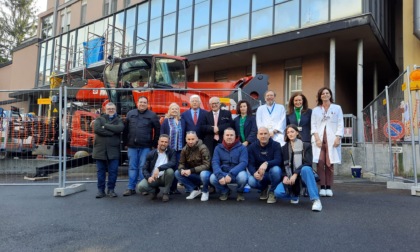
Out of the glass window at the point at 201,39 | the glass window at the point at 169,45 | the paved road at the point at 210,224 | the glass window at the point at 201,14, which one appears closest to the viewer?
the paved road at the point at 210,224

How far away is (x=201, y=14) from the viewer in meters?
16.6

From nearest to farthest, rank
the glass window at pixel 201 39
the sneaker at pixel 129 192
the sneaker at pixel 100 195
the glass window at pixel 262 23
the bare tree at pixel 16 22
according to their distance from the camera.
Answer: the sneaker at pixel 100 195, the sneaker at pixel 129 192, the glass window at pixel 262 23, the glass window at pixel 201 39, the bare tree at pixel 16 22

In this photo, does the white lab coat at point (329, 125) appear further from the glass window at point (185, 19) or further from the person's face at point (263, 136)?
the glass window at point (185, 19)

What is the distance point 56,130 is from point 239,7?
382 inches

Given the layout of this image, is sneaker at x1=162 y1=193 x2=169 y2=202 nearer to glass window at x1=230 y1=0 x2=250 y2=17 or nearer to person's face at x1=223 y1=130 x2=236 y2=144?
person's face at x1=223 y1=130 x2=236 y2=144

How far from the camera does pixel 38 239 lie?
3924 mm

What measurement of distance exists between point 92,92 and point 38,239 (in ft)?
20.2

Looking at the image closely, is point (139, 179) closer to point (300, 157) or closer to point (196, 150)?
point (196, 150)

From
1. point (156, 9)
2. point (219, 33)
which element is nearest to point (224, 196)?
point (219, 33)

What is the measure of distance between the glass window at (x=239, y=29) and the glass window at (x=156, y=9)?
5.16 metres

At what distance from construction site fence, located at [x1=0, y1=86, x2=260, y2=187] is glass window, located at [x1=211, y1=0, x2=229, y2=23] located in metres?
7.85

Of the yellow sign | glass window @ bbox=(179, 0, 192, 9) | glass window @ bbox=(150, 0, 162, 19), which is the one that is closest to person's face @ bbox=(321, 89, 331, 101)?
the yellow sign

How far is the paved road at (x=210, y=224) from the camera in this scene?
357 centimetres

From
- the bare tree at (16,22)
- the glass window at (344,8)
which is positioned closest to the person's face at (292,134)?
the glass window at (344,8)
